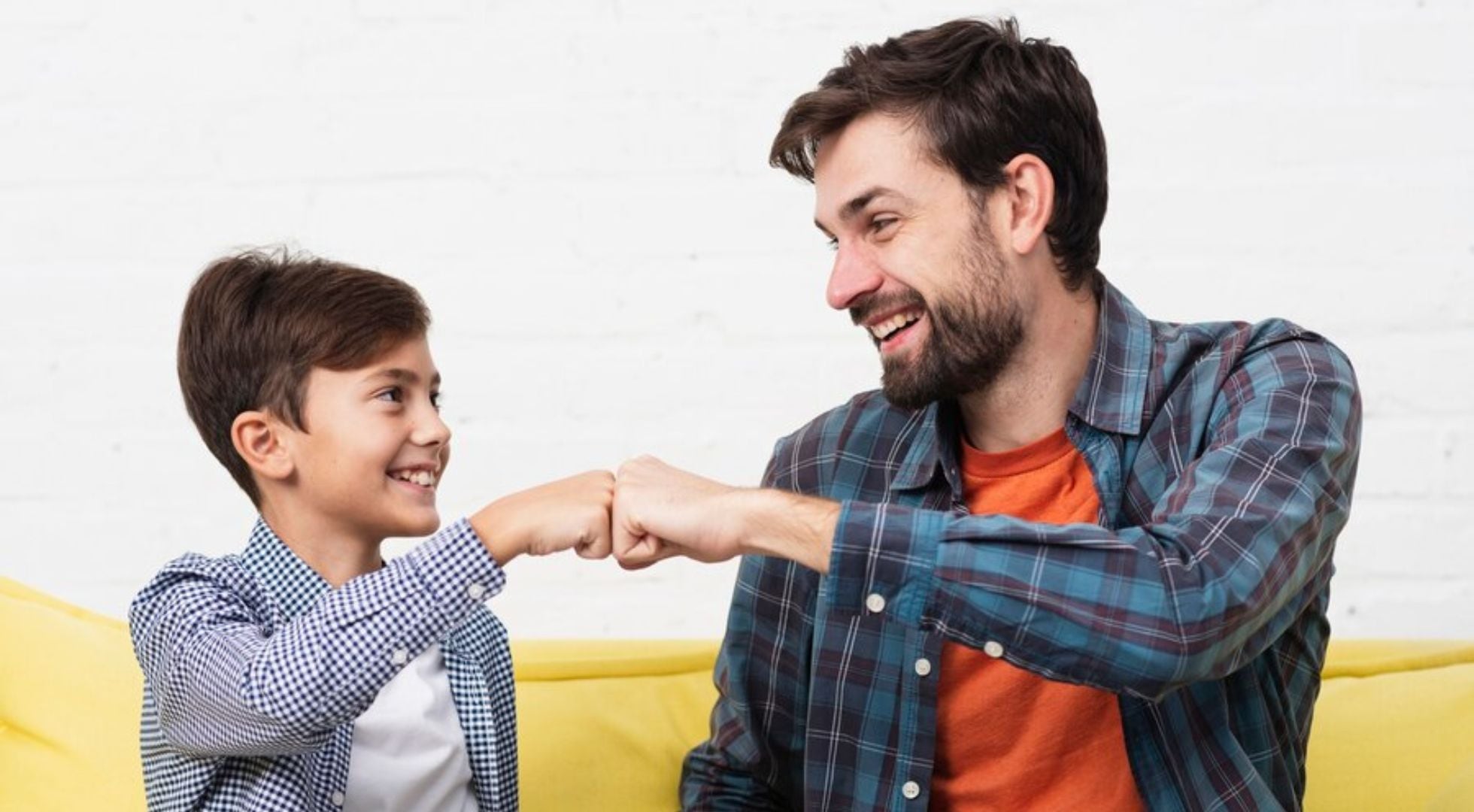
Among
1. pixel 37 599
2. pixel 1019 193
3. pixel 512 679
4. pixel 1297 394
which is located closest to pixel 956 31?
pixel 1019 193

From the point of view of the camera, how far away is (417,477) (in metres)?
1.78

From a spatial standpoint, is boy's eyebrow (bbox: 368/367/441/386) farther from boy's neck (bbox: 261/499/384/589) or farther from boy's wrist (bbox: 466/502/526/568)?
boy's wrist (bbox: 466/502/526/568)

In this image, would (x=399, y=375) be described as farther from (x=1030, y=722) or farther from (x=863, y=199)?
(x=1030, y=722)

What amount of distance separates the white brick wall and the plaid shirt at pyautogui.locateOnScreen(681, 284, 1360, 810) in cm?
45

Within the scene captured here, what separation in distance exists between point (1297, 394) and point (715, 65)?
1027mm

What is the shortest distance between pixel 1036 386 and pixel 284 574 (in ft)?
2.52

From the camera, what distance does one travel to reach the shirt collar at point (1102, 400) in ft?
5.69

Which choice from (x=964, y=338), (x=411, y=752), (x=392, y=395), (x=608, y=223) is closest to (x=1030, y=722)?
(x=964, y=338)

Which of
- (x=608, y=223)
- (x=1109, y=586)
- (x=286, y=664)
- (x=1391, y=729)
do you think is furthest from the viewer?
(x=608, y=223)

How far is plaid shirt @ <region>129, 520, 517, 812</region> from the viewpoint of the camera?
4.74 feet

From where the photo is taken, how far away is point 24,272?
243cm

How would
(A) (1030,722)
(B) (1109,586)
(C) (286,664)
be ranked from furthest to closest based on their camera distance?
(A) (1030,722), (C) (286,664), (B) (1109,586)

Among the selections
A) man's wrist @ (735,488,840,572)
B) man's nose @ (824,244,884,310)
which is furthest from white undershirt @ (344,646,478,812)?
man's nose @ (824,244,884,310)

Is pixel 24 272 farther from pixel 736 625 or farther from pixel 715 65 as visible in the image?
pixel 736 625
